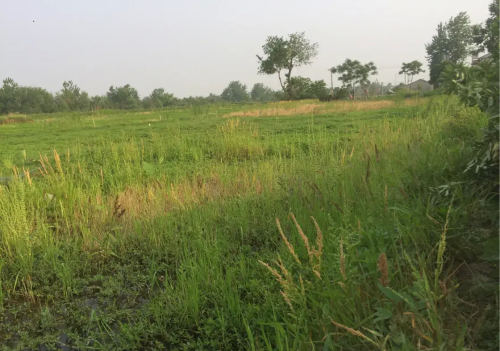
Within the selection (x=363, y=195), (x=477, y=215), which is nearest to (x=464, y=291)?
(x=477, y=215)

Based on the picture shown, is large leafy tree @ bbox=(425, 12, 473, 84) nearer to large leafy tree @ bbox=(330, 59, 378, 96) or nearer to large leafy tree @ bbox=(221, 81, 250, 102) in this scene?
large leafy tree @ bbox=(330, 59, 378, 96)

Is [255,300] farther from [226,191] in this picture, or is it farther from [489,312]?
[226,191]

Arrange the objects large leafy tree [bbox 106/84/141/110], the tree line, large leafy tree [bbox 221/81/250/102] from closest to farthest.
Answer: the tree line < large leafy tree [bbox 106/84/141/110] < large leafy tree [bbox 221/81/250/102]

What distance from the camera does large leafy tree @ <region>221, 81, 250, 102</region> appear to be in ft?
415

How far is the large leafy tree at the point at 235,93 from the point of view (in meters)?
126

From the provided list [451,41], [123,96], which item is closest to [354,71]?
[451,41]

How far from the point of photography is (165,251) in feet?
9.40

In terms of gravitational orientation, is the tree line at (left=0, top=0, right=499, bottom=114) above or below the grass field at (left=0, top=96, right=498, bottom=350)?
above

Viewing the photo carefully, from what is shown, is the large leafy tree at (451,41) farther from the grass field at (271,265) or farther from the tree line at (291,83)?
the grass field at (271,265)

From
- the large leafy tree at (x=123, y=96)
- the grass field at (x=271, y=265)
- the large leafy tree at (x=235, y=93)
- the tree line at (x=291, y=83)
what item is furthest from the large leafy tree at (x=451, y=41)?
the large leafy tree at (x=235, y=93)

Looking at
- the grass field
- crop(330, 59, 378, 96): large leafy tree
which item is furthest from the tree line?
the grass field

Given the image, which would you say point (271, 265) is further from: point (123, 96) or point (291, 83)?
point (123, 96)

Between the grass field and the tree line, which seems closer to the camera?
the grass field

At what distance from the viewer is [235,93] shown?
433ft
